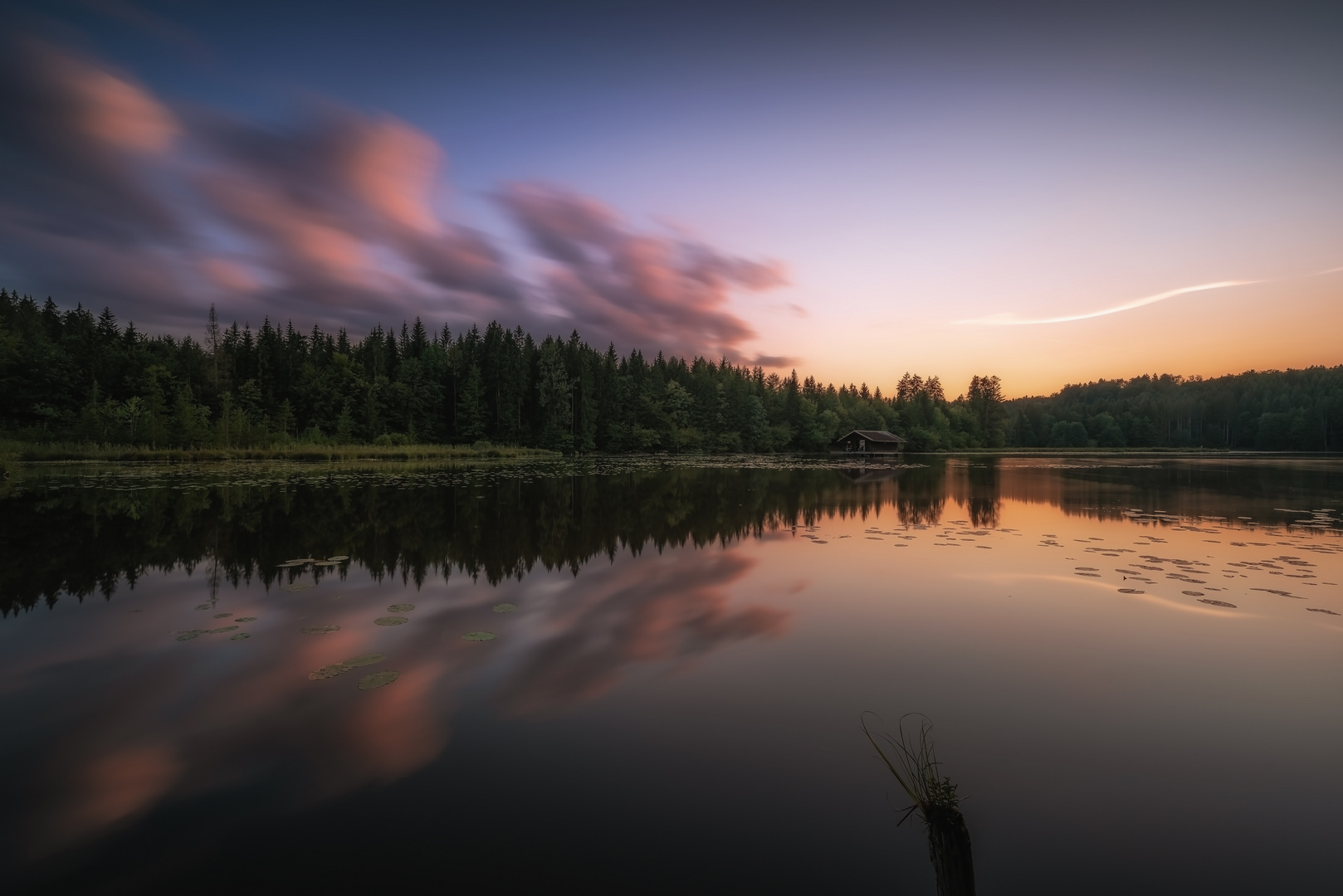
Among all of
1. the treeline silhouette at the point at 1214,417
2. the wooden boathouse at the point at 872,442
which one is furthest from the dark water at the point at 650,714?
the treeline silhouette at the point at 1214,417

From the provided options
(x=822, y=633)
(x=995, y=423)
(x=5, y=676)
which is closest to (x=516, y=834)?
(x=822, y=633)

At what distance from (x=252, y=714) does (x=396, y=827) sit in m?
2.74

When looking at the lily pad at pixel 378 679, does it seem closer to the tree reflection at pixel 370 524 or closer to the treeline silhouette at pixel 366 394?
the tree reflection at pixel 370 524

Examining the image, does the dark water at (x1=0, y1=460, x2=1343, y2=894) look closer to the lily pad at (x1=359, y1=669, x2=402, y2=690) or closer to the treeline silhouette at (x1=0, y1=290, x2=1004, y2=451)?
the lily pad at (x1=359, y1=669, x2=402, y2=690)

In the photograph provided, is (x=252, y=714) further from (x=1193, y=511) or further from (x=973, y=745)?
(x=1193, y=511)

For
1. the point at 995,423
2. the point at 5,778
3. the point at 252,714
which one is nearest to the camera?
the point at 5,778

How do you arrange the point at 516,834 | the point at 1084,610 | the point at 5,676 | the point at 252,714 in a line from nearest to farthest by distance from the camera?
the point at 516,834 → the point at 252,714 → the point at 5,676 → the point at 1084,610

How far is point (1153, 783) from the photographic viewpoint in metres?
4.75

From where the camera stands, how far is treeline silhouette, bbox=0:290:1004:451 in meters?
54.3

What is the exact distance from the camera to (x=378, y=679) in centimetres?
654

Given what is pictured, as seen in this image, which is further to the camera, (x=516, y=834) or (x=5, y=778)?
(x=5, y=778)

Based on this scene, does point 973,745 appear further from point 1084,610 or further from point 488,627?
point 488,627

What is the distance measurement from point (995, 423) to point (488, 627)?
142244 millimetres

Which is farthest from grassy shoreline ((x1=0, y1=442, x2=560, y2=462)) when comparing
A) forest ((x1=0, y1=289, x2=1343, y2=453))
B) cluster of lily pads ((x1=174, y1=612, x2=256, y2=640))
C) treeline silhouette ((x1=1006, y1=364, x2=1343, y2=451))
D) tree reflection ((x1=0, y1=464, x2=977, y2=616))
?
treeline silhouette ((x1=1006, y1=364, x2=1343, y2=451))
